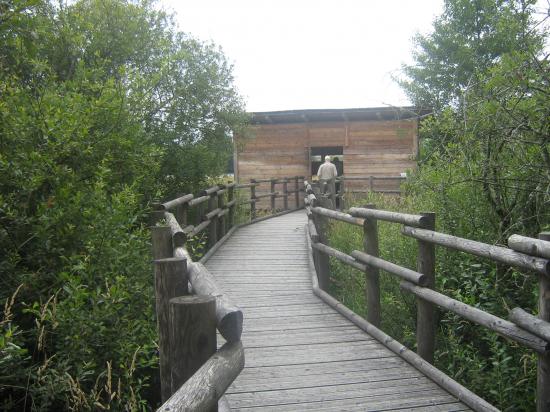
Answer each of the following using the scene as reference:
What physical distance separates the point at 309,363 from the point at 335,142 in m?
15.9

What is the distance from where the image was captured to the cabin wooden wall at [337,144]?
19.0 meters

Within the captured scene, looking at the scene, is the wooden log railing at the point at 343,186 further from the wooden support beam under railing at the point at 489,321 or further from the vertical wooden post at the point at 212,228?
the wooden support beam under railing at the point at 489,321

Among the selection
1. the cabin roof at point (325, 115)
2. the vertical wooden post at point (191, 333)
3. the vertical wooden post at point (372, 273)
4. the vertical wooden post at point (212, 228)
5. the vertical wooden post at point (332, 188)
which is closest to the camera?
the vertical wooden post at point (191, 333)

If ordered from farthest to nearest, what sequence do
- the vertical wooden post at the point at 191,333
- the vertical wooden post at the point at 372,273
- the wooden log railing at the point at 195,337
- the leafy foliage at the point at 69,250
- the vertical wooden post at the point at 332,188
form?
the vertical wooden post at the point at 332,188, the vertical wooden post at the point at 372,273, the leafy foliage at the point at 69,250, the vertical wooden post at the point at 191,333, the wooden log railing at the point at 195,337

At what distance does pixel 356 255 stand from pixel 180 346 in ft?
12.0

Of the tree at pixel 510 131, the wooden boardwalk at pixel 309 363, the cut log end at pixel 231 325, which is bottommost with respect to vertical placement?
the wooden boardwalk at pixel 309 363

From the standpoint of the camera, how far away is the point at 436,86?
2525 centimetres

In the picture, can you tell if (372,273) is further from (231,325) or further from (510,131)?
(231,325)

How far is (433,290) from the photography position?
4105 mm

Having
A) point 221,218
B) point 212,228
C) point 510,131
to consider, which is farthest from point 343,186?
point 510,131

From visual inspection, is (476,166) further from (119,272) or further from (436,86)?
(436,86)

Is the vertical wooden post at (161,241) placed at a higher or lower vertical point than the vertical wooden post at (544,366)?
higher

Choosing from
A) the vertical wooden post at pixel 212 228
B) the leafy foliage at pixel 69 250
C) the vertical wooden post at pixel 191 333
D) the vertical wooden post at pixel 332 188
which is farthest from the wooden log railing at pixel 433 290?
the vertical wooden post at pixel 332 188

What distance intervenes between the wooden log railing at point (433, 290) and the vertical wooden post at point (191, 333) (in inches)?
72.0
